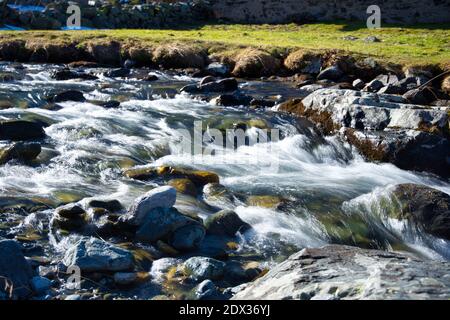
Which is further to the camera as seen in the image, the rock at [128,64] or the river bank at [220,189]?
the rock at [128,64]

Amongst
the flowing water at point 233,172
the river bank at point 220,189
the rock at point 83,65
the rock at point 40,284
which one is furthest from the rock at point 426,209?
the rock at point 83,65

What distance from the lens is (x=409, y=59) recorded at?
21.9 meters

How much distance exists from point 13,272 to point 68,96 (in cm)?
1156

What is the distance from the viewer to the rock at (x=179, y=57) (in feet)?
79.8

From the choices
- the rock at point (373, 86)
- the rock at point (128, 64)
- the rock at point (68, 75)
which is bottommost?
the rock at point (373, 86)

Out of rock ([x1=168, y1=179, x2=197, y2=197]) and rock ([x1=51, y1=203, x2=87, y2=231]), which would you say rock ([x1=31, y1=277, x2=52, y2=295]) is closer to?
rock ([x1=51, y1=203, x2=87, y2=231])

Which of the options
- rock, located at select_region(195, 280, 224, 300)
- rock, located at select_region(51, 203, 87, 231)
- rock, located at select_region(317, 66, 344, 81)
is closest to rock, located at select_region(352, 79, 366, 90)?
rock, located at select_region(317, 66, 344, 81)

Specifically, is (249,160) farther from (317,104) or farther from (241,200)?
(317,104)

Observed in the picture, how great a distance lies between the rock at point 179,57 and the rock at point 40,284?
18.5 meters

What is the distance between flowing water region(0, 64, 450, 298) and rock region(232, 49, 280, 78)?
5.16m

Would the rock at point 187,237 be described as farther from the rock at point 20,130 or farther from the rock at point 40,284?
the rock at point 20,130

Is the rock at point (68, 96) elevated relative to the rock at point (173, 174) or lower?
elevated

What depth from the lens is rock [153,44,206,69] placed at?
24328mm
